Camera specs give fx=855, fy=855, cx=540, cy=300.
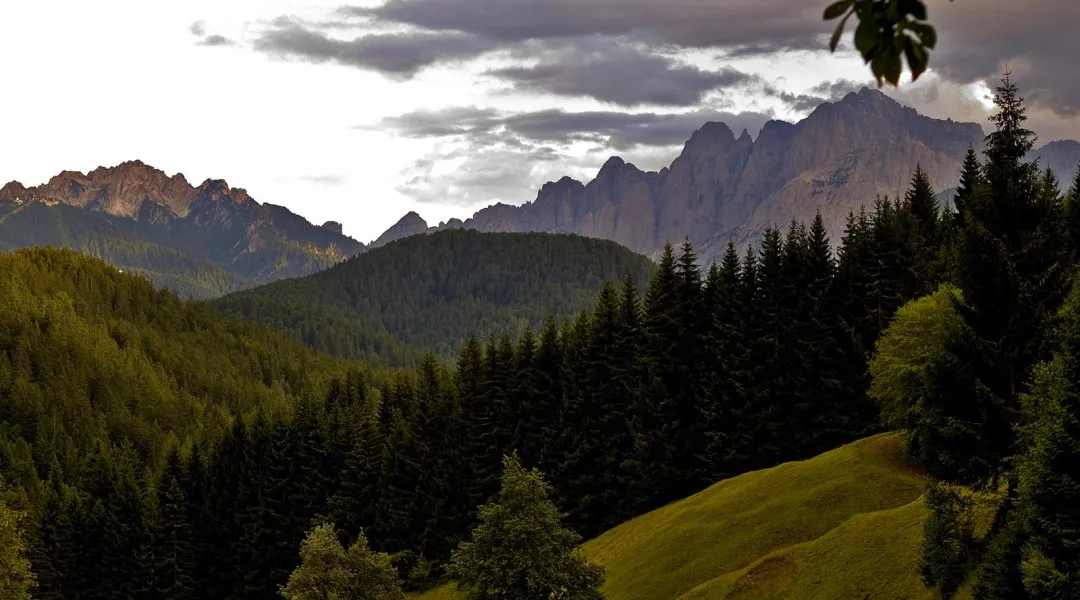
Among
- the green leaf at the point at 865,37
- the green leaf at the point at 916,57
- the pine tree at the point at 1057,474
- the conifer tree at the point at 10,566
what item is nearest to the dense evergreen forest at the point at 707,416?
the pine tree at the point at 1057,474

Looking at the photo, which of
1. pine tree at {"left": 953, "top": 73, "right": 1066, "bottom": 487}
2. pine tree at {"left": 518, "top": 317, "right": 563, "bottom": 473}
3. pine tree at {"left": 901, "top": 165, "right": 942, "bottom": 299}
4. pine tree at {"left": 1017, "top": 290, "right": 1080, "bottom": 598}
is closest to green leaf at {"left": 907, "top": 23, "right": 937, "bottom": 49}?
pine tree at {"left": 1017, "top": 290, "right": 1080, "bottom": 598}

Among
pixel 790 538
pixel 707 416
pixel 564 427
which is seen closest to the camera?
pixel 790 538

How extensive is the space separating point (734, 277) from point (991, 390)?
40.0 m

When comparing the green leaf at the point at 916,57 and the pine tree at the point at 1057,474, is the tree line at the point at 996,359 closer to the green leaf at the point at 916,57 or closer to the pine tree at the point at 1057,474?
A: the pine tree at the point at 1057,474

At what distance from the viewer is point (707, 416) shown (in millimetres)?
64500

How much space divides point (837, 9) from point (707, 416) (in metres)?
61.3

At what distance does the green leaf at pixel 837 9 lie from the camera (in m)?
5.03

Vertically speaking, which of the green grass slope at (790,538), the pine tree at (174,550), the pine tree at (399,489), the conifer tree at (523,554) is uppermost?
the conifer tree at (523,554)

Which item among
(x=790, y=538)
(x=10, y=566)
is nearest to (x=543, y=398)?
(x=790, y=538)

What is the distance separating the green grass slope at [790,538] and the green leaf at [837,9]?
32.3m

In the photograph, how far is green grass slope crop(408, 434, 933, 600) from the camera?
36219 millimetres

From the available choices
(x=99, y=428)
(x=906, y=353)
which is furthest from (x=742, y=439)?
(x=99, y=428)

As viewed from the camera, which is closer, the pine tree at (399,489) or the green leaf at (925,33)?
the green leaf at (925,33)

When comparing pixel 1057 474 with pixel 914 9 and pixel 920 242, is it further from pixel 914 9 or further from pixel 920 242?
pixel 920 242
